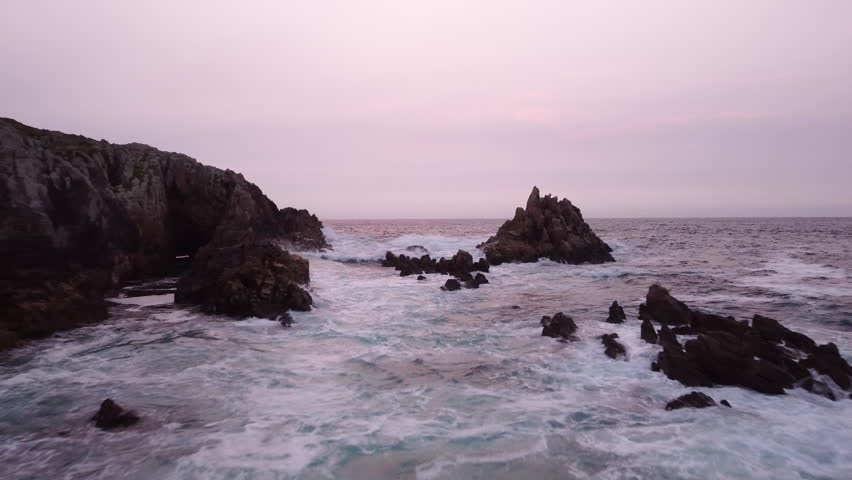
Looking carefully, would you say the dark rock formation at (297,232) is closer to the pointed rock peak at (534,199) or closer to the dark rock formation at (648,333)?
the pointed rock peak at (534,199)

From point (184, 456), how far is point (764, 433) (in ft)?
31.1

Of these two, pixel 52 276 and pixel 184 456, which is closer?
pixel 184 456

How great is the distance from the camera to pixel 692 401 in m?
9.05

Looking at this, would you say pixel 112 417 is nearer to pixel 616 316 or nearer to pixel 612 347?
pixel 612 347

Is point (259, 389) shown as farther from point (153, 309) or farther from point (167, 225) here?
point (167, 225)

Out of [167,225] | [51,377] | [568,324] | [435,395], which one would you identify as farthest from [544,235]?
[51,377]

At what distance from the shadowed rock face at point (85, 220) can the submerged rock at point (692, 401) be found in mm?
15651

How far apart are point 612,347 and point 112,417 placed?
37.7ft

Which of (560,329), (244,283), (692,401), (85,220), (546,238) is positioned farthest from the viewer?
(546,238)

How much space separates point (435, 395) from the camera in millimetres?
9727

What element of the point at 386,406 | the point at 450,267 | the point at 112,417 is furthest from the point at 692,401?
the point at 450,267

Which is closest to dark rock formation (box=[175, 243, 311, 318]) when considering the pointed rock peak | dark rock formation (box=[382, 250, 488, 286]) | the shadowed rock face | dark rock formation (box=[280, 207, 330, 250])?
the shadowed rock face

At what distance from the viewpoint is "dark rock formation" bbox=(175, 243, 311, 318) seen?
664 inches

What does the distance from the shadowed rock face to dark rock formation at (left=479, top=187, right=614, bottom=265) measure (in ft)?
67.1
